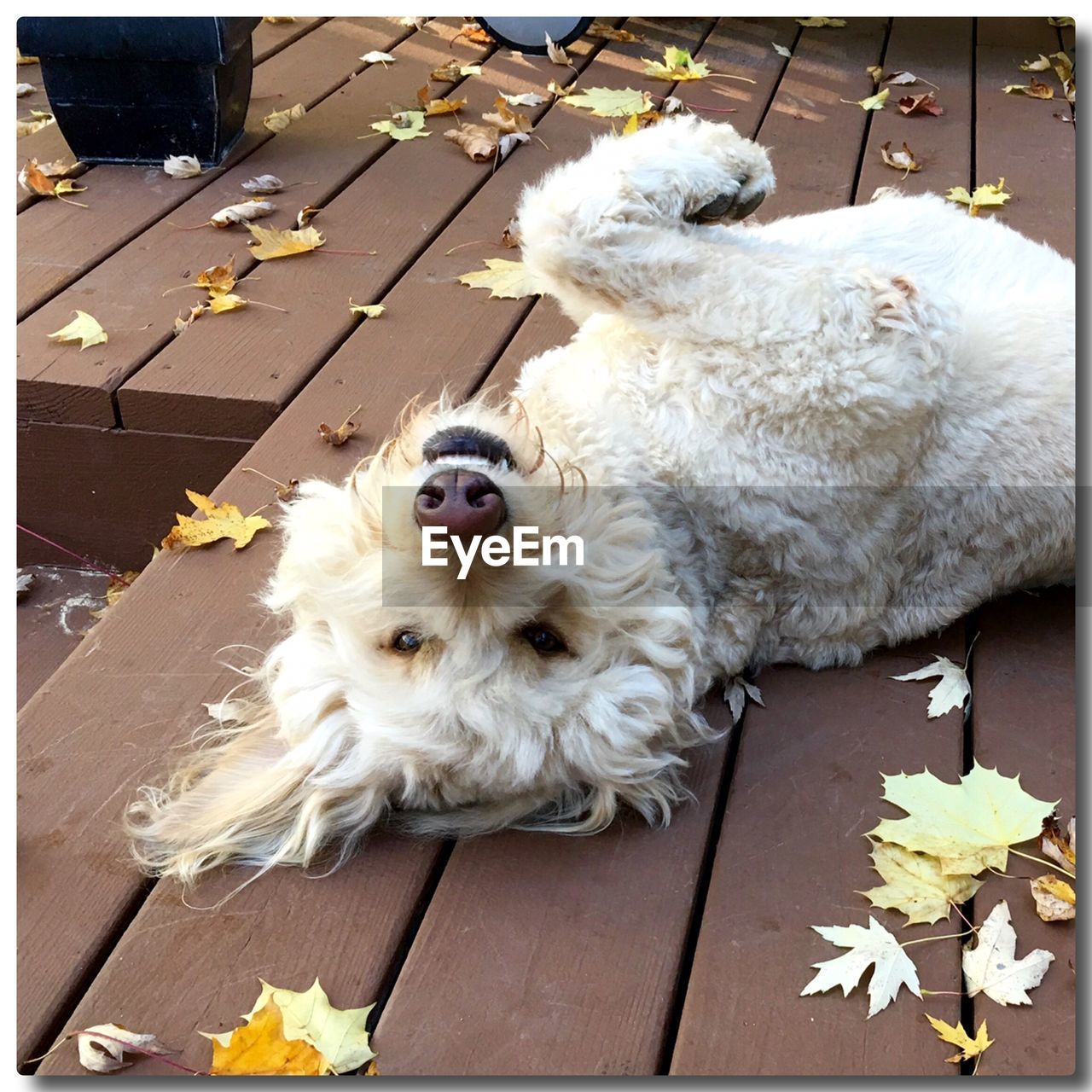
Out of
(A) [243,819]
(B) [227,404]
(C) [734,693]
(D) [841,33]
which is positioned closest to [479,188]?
(B) [227,404]

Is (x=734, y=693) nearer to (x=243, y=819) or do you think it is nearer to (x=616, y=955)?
(x=616, y=955)

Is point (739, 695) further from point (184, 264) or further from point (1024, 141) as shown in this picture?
point (1024, 141)

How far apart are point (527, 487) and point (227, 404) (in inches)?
53.8

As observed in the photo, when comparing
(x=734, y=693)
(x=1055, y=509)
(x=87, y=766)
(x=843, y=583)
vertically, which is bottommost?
(x=87, y=766)

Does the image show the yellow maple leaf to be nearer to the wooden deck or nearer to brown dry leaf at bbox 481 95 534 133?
the wooden deck

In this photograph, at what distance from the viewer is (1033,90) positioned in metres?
4.70

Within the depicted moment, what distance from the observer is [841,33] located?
522cm

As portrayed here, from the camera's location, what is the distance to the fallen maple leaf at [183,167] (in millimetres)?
4086

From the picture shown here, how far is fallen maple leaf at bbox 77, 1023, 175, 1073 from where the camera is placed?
68.1 inches

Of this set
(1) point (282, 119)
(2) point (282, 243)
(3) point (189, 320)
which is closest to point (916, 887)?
(3) point (189, 320)

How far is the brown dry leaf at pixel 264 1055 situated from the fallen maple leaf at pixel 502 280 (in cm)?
227

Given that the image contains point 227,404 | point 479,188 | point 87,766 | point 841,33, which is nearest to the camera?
point 87,766

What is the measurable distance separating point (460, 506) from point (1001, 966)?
3.50 ft

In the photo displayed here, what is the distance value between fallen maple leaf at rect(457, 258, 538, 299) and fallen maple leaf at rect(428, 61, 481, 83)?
1.55 m
